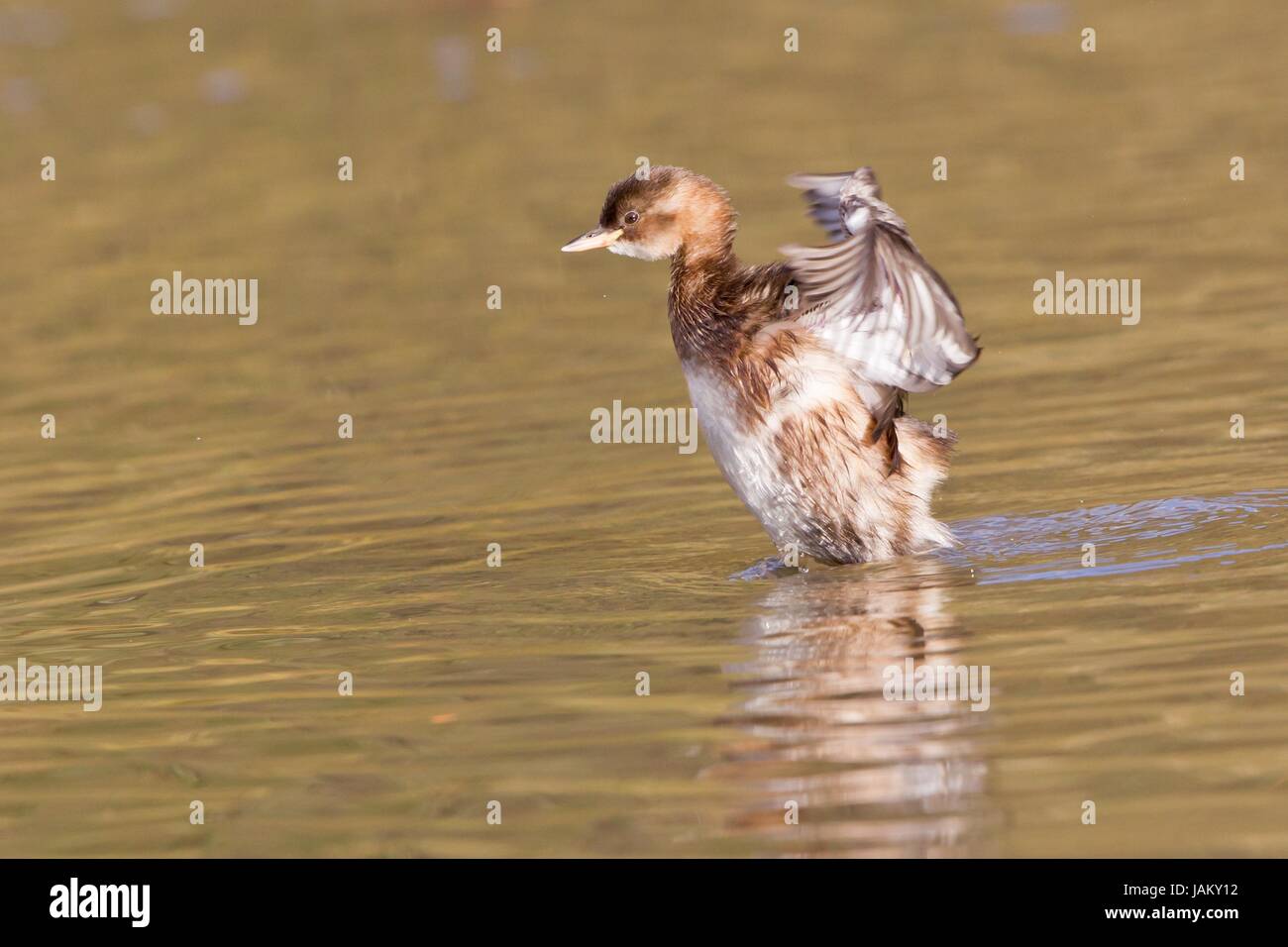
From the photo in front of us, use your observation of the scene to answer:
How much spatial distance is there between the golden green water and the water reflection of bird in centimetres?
2

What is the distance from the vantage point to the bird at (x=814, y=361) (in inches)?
360

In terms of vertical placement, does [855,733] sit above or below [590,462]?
below

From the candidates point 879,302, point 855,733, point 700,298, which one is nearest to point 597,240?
point 700,298

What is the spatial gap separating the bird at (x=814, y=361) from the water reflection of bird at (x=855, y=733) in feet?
1.15

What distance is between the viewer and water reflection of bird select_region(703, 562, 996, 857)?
6.76 meters

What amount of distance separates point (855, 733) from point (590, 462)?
16.4 ft

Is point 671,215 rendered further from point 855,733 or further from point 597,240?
point 855,733

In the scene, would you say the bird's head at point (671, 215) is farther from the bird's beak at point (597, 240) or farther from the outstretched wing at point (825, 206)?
the outstretched wing at point (825, 206)

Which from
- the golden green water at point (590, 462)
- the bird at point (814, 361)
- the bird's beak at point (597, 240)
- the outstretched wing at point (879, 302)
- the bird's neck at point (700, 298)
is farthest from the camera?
the bird's beak at point (597, 240)

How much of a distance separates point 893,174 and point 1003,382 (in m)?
5.69

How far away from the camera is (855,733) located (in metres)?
7.63

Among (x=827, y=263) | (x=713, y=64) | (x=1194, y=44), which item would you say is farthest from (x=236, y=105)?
(x=827, y=263)

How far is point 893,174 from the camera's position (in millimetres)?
18609

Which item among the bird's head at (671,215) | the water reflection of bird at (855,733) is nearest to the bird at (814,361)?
the bird's head at (671,215)
